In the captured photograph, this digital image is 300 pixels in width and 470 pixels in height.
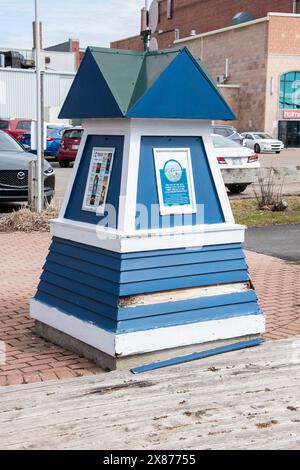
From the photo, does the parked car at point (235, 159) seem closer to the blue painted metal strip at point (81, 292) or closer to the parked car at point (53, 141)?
the blue painted metal strip at point (81, 292)

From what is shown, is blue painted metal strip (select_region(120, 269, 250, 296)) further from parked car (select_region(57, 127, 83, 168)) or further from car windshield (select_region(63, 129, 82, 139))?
car windshield (select_region(63, 129, 82, 139))

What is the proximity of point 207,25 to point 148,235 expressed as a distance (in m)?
78.2

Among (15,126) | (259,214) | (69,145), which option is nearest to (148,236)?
(259,214)

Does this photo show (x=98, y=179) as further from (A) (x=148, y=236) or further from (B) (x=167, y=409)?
(B) (x=167, y=409)

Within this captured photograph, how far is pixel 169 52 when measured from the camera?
5.14 m

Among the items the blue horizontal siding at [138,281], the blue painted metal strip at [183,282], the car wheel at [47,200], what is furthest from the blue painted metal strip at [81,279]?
the car wheel at [47,200]

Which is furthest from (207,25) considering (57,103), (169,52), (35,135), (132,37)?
(169,52)

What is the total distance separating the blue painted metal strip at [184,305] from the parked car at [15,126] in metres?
24.8

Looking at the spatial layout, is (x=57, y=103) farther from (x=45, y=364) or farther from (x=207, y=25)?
(x=207, y=25)

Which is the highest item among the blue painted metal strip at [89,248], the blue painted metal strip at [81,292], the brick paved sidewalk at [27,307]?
the blue painted metal strip at [89,248]

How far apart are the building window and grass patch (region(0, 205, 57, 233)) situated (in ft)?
153

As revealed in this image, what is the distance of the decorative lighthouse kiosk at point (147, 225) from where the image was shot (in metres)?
4.95

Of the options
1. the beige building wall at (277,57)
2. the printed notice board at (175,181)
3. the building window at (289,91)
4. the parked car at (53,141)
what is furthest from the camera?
the building window at (289,91)

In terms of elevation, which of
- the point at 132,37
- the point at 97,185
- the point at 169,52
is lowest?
the point at 97,185
